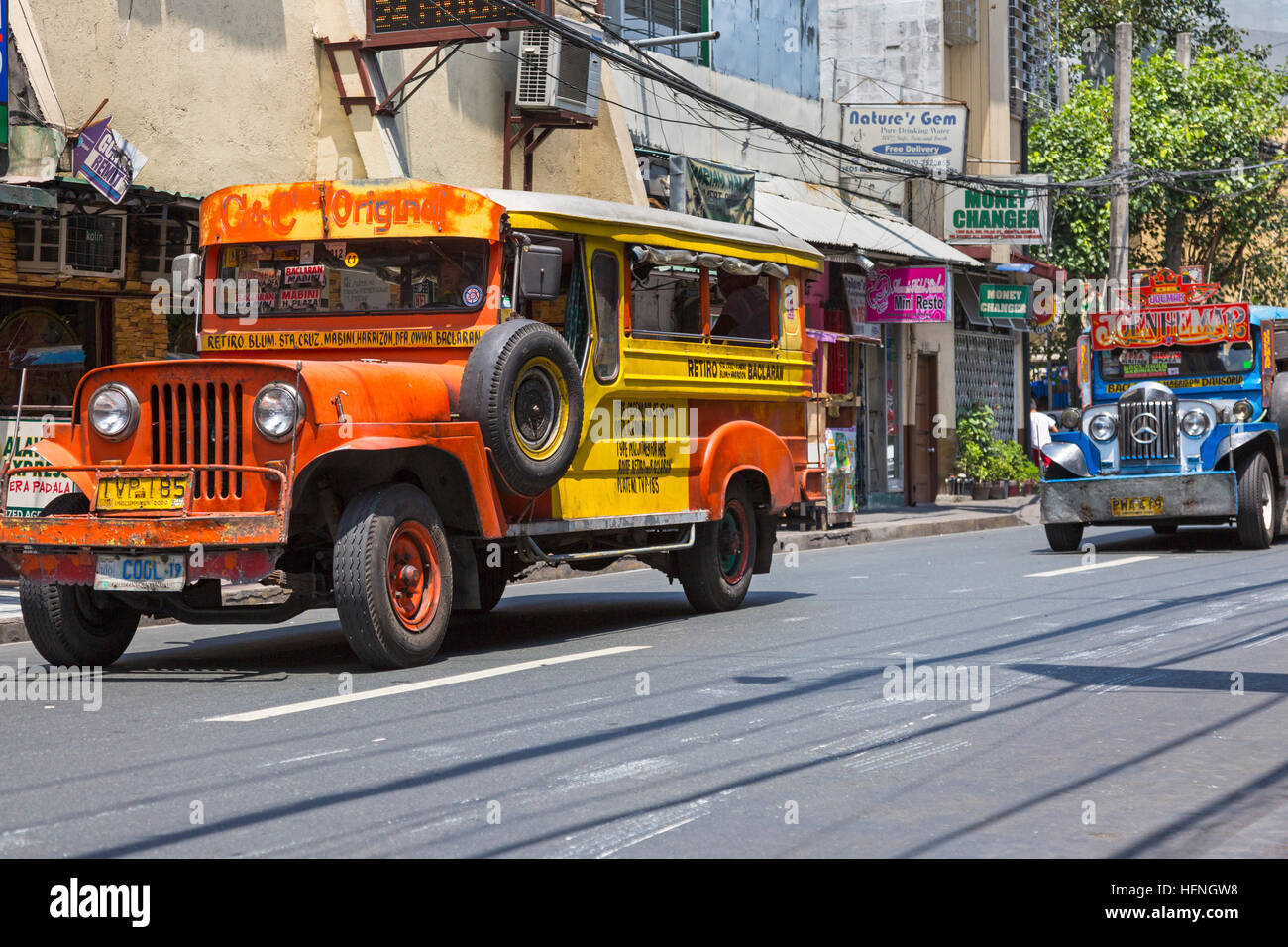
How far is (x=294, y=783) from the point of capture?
6.14 m

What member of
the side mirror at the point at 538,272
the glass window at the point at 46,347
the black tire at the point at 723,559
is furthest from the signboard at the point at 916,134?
the side mirror at the point at 538,272

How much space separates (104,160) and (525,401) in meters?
6.89

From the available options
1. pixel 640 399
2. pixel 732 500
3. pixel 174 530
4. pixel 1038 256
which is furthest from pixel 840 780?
pixel 1038 256

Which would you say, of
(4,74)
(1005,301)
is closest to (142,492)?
(4,74)

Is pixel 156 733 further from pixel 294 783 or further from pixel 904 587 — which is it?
pixel 904 587

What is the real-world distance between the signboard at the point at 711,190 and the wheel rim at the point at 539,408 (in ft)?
41.1

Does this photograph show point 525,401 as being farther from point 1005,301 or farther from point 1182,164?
point 1182,164

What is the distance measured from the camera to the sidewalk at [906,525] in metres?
17.4

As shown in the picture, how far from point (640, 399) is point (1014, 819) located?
5768 millimetres

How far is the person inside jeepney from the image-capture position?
39.5 ft

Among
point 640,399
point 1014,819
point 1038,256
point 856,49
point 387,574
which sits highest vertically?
point 856,49

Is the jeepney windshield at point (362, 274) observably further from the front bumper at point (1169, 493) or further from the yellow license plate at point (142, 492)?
the front bumper at point (1169, 493)

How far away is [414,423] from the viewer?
9.00m
